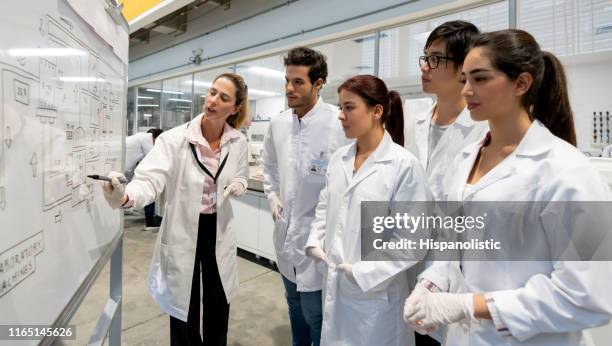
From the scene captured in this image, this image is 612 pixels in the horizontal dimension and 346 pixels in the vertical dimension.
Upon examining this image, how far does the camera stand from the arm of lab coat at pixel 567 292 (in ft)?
2.19

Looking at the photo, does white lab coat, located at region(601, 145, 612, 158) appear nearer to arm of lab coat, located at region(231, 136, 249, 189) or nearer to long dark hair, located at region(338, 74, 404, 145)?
long dark hair, located at region(338, 74, 404, 145)

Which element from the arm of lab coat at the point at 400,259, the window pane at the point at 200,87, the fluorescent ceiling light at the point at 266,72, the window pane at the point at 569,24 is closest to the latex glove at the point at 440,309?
the arm of lab coat at the point at 400,259

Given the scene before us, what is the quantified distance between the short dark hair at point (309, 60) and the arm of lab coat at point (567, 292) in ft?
3.63

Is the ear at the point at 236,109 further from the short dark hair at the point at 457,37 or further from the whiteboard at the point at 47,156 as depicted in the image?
the short dark hair at the point at 457,37

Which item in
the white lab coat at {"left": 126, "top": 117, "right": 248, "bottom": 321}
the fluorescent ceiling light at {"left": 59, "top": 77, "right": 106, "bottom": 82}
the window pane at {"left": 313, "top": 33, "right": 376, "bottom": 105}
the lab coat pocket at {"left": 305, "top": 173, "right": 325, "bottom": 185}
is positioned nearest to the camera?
the fluorescent ceiling light at {"left": 59, "top": 77, "right": 106, "bottom": 82}

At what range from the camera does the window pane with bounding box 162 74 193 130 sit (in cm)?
524

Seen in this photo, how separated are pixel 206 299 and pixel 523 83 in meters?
1.54

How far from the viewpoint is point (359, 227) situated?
116 cm

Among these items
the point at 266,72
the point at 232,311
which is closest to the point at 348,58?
the point at 266,72

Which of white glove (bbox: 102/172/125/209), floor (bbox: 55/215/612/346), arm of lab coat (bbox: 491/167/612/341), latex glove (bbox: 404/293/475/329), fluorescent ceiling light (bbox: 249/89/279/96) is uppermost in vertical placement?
fluorescent ceiling light (bbox: 249/89/279/96)

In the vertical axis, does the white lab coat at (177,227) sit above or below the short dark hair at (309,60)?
below

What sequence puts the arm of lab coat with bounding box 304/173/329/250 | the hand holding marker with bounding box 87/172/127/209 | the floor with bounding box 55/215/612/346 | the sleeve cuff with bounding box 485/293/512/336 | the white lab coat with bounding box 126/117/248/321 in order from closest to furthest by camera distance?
the sleeve cuff with bounding box 485/293/512/336, the hand holding marker with bounding box 87/172/127/209, the arm of lab coat with bounding box 304/173/329/250, the white lab coat with bounding box 126/117/248/321, the floor with bounding box 55/215/612/346

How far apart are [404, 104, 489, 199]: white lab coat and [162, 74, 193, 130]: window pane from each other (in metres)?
4.45

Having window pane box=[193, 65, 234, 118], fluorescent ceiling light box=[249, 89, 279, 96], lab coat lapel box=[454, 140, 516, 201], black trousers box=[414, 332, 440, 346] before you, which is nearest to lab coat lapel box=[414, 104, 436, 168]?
lab coat lapel box=[454, 140, 516, 201]
